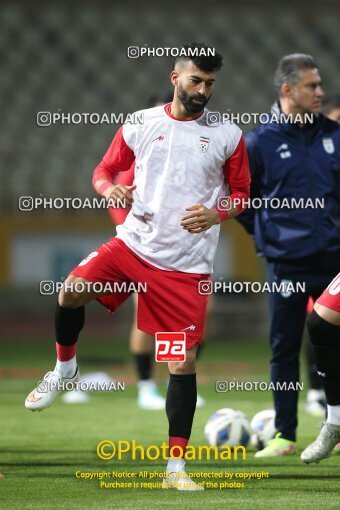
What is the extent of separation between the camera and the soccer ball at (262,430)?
588 cm

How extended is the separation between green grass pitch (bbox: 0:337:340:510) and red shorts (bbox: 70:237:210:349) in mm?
714

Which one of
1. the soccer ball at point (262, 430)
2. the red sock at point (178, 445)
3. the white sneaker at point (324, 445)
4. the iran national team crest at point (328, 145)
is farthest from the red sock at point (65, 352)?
the iran national team crest at point (328, 145)

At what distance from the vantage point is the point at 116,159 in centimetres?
492

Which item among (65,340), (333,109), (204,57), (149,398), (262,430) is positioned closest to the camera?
(204,57)

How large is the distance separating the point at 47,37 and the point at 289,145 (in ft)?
42.8

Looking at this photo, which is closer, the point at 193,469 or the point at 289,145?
the point at 193,469

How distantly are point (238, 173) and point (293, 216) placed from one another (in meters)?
0.96

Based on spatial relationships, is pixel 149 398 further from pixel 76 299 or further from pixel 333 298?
pixel 333 298

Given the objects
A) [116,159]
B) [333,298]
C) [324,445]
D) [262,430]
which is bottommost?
[262,430]

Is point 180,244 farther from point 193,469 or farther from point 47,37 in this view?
point 47,37

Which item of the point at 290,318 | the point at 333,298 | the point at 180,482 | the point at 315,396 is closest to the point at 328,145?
the point at 290,318

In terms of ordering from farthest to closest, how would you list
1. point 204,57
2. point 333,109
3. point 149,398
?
point 149,398
point 333,109
point 204,57

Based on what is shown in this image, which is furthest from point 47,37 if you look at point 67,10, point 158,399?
point 158,399

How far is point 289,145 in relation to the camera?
5738 millimetres
